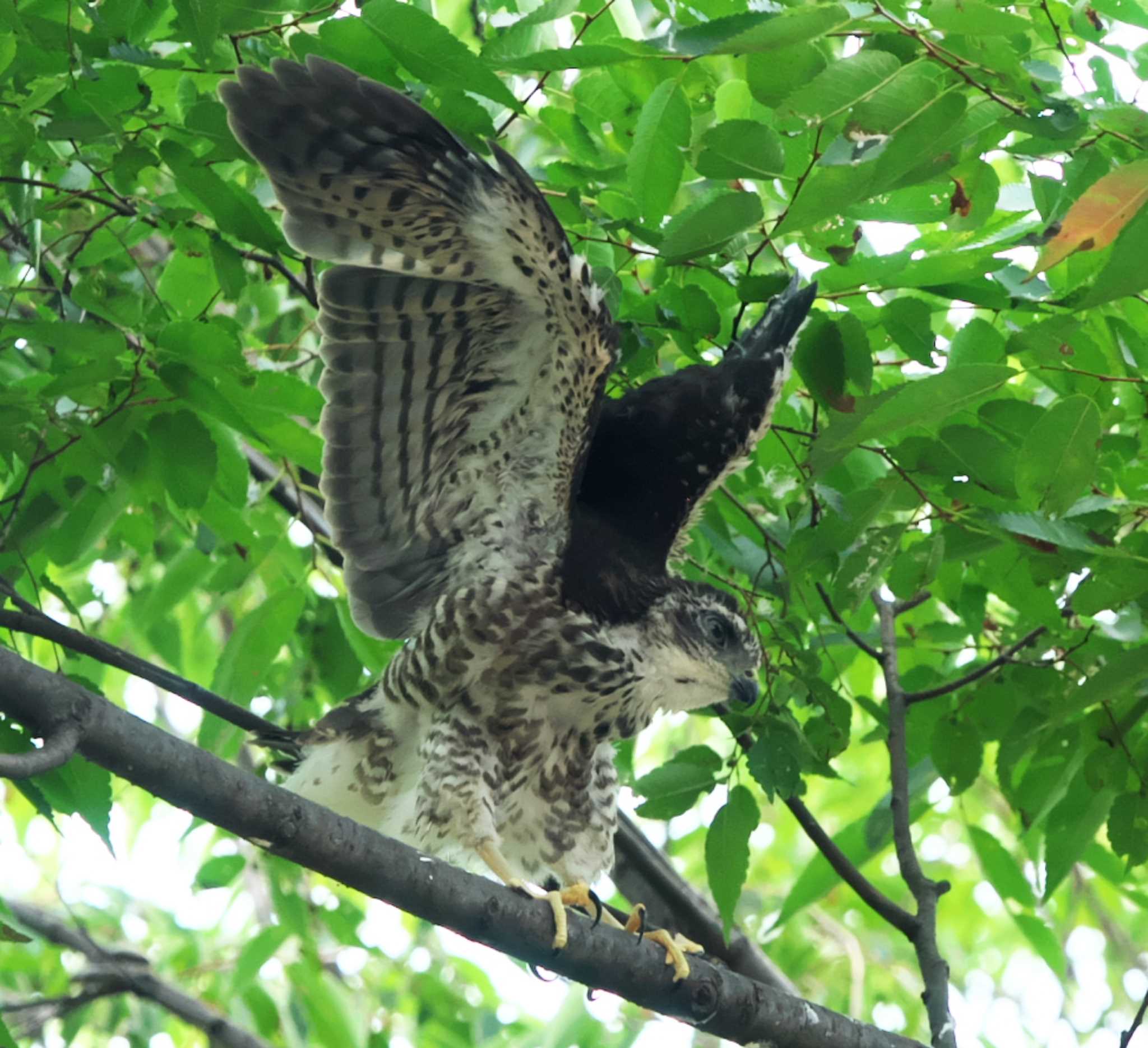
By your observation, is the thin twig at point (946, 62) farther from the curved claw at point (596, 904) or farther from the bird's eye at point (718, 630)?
the curved claw at point (596, 904)

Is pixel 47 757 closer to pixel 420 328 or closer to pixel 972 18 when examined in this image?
pixel 420 328

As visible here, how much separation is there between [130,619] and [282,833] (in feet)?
8.44

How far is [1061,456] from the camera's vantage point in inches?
Answer: 102

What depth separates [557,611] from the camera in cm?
367

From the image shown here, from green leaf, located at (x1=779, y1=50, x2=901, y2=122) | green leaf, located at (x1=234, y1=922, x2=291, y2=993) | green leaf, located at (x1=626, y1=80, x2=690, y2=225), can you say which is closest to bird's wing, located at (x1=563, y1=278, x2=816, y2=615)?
green leaf, located at (x1=626, y1=80, x2=690, y2=225)

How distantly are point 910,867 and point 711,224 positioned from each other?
167cm

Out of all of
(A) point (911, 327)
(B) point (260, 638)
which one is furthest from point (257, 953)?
(A) point (911, 327)

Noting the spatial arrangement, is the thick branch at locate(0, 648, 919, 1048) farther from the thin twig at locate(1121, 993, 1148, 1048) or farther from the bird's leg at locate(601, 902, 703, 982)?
the thin twig at locate(1121, 993, 1148, 1048)

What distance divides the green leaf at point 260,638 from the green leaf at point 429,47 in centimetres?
166

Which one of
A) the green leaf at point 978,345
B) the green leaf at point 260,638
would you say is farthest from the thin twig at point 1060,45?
the green leaf at point 260,638

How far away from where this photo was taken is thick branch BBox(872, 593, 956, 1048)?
127 inches

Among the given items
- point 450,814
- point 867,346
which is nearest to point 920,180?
point 867,346

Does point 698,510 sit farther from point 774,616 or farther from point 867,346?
point 867,346

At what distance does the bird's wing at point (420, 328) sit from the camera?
10.0ft
